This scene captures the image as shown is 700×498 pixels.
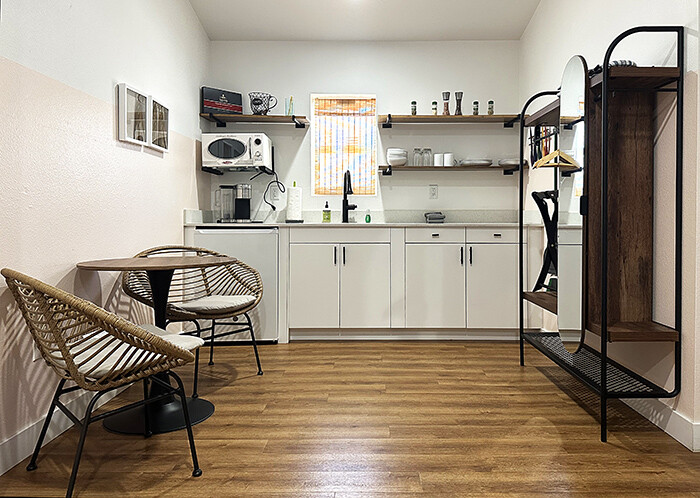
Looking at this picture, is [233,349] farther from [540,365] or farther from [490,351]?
[540,365]

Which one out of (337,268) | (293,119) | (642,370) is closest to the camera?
(642,370)

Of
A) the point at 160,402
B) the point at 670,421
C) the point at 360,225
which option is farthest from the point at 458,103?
the point at 160,402

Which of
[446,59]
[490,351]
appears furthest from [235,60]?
[490,351]

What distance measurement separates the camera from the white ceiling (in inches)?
160

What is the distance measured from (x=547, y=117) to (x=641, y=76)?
0.87 metres

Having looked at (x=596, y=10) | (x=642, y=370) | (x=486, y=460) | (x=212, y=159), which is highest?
(x=596, y=10)

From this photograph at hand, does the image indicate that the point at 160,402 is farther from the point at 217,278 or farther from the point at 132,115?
the point at 132,115

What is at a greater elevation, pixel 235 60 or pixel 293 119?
pixel 235 60

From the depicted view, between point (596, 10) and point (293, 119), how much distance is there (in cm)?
229

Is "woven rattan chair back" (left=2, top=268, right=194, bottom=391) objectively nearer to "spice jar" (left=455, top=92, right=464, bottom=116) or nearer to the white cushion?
the white cushion

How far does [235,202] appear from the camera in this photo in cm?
447

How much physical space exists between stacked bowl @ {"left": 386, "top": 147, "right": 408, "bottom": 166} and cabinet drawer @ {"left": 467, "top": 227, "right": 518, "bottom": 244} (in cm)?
86

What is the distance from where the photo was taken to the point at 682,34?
7.28 feet

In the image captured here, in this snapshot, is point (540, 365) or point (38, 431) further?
point (540, 365)
